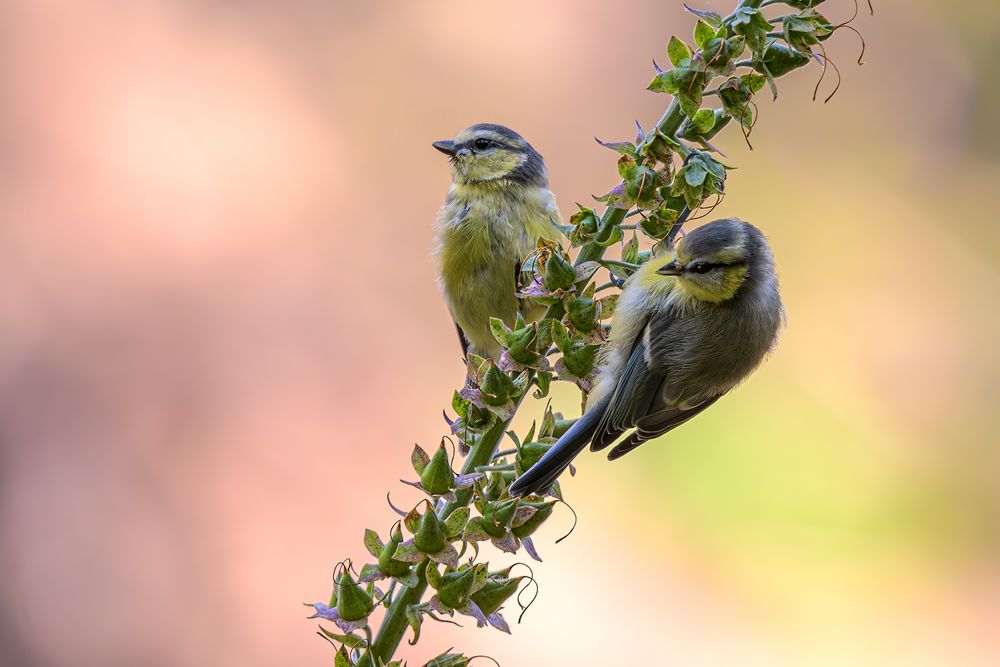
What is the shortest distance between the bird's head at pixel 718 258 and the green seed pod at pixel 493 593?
75 cm

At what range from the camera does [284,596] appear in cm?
395

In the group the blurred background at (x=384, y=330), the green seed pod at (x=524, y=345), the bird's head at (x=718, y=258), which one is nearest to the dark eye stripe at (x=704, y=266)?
the bird's head at (x=718, y=258)

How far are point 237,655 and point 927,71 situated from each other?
404 centimetres

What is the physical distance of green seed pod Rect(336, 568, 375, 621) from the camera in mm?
1563

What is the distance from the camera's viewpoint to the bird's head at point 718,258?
213cm

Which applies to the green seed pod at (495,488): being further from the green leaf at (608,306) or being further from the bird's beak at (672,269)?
the bird's beak at (672,269)

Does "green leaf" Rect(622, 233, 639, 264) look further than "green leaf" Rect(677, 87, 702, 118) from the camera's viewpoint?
Yes

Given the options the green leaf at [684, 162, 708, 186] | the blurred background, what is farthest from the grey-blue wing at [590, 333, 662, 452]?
the blurred background

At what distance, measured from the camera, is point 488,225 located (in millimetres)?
3014

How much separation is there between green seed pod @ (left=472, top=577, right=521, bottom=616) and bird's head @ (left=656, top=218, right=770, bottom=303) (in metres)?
0.75

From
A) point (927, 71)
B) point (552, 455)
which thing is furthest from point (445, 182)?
point (552, 455)

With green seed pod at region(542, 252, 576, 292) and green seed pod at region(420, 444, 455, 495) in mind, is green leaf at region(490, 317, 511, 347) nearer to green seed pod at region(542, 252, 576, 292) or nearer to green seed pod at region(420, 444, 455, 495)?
green seed pod at region(542, 252, 576, 292)

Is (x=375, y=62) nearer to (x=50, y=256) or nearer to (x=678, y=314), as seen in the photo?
(x=50, y=256)

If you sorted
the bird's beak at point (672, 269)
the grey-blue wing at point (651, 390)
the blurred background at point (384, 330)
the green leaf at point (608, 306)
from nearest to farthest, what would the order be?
the green leaf at point (608, 306), the bird's beak at point (672, 269), the grey-blue wing at point (651, 390), the blurred background at point (384, 330)
